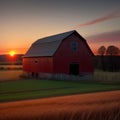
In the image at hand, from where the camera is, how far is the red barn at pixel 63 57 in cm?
1543

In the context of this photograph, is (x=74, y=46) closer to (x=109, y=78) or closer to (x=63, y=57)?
(x=63, y=57)

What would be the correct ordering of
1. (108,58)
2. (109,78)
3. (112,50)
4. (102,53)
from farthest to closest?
1. (108,58)
2. (102,53)
3. (112,50)
4. (109,78)

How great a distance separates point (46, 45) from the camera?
16.6 m

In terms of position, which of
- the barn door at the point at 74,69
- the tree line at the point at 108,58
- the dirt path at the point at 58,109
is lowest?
the dirt path at the point at 58,109

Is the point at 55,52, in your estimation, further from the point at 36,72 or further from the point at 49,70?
the point at 36,72

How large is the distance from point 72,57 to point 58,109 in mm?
9914

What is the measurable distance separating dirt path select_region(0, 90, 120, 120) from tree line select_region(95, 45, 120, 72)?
1186cm

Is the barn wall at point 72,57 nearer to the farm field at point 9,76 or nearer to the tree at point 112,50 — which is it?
the farm field at point 9,76

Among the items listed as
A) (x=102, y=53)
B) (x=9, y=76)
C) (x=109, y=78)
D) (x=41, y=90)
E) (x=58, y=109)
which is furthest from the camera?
(x=102, y=53)

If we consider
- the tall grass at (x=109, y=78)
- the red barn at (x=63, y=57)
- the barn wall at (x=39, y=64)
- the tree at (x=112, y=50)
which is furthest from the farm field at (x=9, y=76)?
the tree at (x=112, y=50)

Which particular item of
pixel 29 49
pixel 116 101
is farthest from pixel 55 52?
pixel 116 101

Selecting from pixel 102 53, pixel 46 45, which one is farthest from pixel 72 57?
pixel 102 53

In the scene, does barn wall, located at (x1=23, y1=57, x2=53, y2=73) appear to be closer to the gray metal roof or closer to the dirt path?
the gray metal roof

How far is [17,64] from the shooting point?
2362 cm
